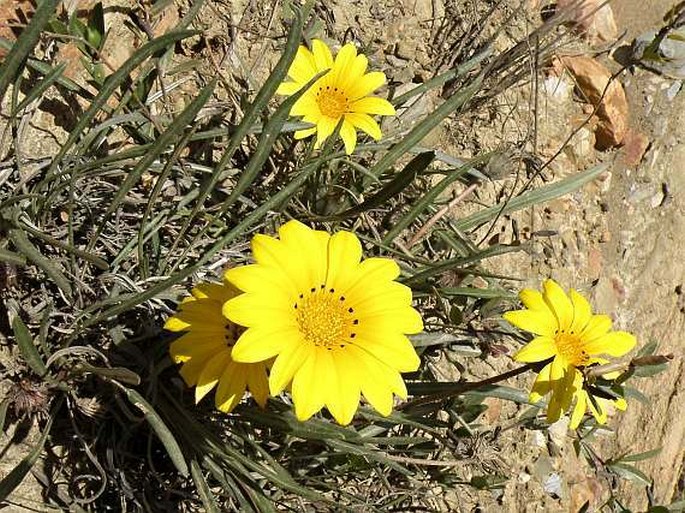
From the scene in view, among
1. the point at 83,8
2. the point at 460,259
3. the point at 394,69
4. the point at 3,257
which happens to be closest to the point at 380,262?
the point at 460,259

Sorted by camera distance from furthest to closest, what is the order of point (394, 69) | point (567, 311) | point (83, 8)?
point (394, 69)
point (83, 8)
point (567, 311)

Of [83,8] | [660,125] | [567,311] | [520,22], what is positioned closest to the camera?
[567,311]

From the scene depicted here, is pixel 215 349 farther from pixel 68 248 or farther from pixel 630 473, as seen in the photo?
pixel 630 473

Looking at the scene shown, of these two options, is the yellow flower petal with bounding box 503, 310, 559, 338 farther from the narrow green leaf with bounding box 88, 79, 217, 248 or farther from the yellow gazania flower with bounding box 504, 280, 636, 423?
the narrow green leaf with bounding box 88, 79, 217, 248

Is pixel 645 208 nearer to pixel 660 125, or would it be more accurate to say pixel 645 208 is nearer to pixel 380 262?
pixel 660 125

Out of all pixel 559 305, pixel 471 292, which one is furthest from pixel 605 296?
pixel 559 305

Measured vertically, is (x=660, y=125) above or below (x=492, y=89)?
above
